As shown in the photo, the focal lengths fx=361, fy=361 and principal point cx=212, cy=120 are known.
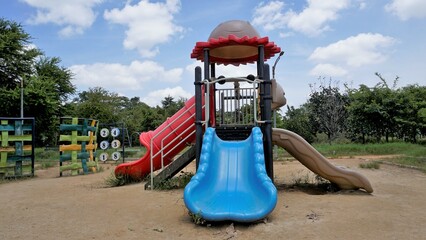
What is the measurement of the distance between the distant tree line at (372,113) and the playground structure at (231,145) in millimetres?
15275

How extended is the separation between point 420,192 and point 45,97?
22.5 meters

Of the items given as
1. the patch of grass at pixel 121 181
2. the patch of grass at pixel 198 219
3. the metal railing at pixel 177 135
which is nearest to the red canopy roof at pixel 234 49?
the metal railing at pixel 177 135

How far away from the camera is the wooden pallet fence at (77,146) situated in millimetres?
12258

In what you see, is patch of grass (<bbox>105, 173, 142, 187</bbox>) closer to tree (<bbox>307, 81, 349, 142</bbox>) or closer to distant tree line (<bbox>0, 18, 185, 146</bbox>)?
distant tree line (<bbox>0, 18, 185, 146</bbox>)

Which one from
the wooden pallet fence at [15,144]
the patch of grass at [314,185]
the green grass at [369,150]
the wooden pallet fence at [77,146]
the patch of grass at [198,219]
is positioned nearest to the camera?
the patch of grass at [198,219]

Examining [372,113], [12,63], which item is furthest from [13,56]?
[372,113]

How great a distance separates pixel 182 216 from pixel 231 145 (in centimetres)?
183

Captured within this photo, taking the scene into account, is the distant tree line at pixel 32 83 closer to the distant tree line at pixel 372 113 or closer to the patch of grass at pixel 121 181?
the patch of grass at pixel 121 181

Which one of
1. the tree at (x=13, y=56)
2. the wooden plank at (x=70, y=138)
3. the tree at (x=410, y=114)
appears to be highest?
the tree at (x=13, y=56)

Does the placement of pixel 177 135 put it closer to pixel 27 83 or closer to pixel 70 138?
pixel 70 138

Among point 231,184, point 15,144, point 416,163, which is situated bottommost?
point 416,163

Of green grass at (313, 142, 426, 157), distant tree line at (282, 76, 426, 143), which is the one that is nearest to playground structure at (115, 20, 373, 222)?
green grass at (313, 142, 426, 157)

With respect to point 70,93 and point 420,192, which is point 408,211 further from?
point 70,93

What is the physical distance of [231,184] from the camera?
229 inches
